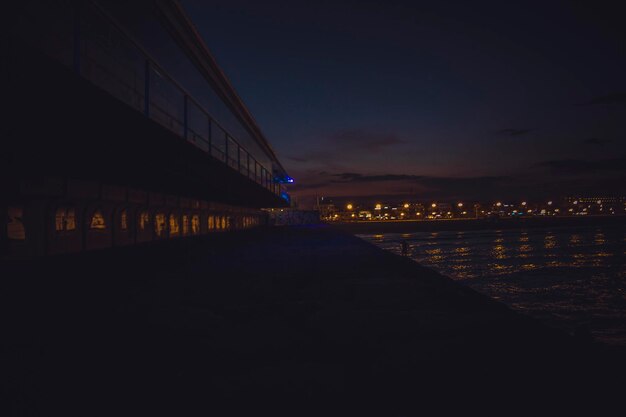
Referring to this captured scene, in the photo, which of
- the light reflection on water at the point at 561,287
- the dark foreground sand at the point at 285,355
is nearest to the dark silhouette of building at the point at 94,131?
the dark foreground sand at the point at 285,355

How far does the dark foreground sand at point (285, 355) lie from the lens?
285cm

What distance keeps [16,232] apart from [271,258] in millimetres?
7576

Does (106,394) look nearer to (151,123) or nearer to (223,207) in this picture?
(151,123)

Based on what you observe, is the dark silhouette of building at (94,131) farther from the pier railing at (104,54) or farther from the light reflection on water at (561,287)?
the light reflection on water at (561,287)

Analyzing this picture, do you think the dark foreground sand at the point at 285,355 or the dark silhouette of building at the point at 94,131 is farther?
the dark silhouette of building at the point at 94,131

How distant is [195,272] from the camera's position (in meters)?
9.78

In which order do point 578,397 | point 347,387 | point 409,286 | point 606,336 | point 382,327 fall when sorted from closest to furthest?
point 578,397
point 347,387
point 382,327
point 409,286
point 606,336

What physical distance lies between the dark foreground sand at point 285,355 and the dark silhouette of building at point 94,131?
2932mm

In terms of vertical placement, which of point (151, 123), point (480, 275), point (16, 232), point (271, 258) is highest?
point (151, 123)

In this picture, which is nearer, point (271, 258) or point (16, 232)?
point (16, 232)

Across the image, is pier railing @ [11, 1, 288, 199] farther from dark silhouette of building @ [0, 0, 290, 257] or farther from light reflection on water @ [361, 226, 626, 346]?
light reflection on water @ [361, 226, 626, 346]

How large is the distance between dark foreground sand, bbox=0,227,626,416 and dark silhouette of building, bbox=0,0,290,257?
2.93 meters

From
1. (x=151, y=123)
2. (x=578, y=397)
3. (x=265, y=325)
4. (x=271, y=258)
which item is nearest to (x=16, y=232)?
(x=151, y=123)

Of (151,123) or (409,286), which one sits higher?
(151,123)
